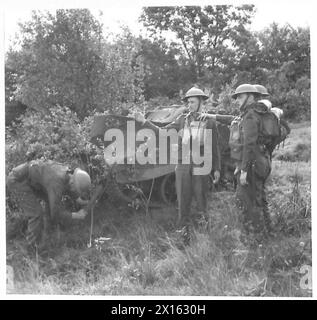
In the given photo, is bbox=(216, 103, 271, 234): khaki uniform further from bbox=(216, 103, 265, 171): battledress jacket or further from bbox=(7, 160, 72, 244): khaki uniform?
bbox=(7, 160, 72, 244): khaki uniform

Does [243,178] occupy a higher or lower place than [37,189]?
higher

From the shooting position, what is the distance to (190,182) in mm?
7266

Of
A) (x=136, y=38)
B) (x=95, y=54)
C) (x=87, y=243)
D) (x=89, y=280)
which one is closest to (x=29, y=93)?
(x=95, y=54)

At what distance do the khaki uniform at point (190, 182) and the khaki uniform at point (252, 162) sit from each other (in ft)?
0.70

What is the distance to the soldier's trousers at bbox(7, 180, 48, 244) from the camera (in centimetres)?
757

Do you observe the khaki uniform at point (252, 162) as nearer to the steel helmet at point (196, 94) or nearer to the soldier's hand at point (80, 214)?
the steel helmet at point (196, 94)

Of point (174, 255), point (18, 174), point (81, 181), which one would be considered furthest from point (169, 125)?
point (18, 174)

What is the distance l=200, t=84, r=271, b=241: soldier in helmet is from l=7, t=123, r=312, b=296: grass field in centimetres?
22

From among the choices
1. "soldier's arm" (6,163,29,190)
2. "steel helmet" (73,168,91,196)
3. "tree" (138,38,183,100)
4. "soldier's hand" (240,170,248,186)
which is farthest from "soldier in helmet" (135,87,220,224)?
"soldier's arm" (6,163,29,190)

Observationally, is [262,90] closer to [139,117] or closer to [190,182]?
[190,182]

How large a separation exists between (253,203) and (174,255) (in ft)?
3.64

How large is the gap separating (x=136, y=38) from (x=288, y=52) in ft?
6.59

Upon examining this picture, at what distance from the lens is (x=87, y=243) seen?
7617 millimetres

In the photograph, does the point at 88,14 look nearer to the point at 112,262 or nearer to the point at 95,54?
the point at 95,54
